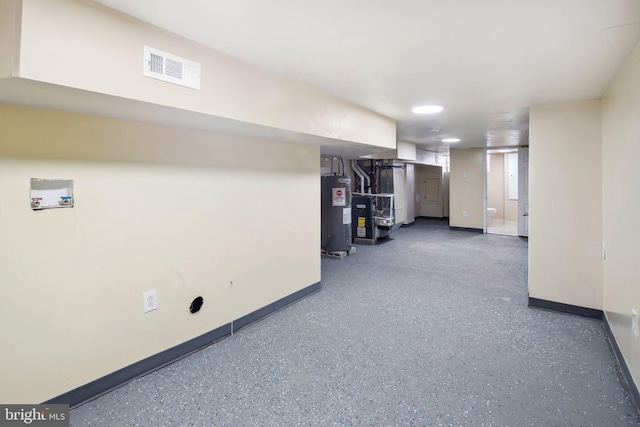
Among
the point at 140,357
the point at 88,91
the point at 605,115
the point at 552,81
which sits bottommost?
the point at 140,357

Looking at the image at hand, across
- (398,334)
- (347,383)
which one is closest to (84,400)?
(347,383)

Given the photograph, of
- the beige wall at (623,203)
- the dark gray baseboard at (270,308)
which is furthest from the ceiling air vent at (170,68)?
the beige wall at (623,203)

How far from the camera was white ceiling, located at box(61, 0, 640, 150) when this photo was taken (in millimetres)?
1377

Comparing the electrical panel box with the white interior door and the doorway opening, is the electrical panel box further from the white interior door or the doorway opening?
the doorway opening

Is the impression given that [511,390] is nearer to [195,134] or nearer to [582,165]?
[582,165]

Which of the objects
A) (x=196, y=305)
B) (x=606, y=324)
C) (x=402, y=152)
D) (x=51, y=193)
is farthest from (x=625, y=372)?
(x=402, y=152)

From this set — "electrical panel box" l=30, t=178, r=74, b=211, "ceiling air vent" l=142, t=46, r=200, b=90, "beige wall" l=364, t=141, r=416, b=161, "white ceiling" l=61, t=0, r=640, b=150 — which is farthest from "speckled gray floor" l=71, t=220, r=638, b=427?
"beige wall" l=364, t=141, r=416, b=161

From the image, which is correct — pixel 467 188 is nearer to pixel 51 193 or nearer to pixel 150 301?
pixel 150 301

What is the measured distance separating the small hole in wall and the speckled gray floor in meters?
0.31

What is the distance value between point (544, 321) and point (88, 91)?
3.63 metres

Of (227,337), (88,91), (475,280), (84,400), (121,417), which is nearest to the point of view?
(88,91)

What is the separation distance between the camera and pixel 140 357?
205 centimetres

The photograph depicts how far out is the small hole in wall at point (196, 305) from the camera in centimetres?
234

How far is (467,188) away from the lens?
743 centimetres
